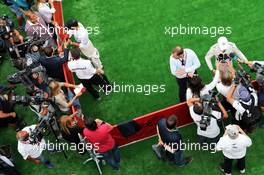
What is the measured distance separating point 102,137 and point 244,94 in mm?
2545

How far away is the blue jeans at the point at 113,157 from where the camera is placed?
8.76 m

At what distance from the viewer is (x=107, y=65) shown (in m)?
10.7

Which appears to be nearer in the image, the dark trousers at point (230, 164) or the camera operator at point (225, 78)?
the camera operator at point (225, 78)

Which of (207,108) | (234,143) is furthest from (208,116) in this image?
(234,143)

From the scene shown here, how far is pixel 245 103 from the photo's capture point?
8.16 metres

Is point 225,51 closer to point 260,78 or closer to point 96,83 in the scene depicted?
point 260,78

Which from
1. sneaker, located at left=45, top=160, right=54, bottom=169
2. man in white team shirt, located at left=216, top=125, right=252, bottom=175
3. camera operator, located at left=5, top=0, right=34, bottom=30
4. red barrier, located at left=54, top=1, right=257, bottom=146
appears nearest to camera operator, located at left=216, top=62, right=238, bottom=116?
red barrier, located at left=54, top=1, right=257, bottom=146

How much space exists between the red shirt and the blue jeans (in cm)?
26

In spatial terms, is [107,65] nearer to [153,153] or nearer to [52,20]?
[52,20]

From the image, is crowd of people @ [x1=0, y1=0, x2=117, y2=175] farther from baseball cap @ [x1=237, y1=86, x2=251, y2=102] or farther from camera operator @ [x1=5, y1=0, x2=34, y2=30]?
baseball cap @ [x1=237, y1=86, x2=251, y2=102]

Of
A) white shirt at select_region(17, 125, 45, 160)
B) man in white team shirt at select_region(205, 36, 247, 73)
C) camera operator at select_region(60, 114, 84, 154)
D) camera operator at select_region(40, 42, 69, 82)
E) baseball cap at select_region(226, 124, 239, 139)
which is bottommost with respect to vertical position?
white shirt at select_region(17, 125, 45, 160)

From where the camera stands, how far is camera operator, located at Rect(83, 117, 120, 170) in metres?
7.91

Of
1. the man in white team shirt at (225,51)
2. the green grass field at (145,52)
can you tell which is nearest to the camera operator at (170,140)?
the green grass field at (145,52)

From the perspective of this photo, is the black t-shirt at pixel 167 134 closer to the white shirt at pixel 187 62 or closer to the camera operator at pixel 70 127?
the white shirt at pixel 187 62
